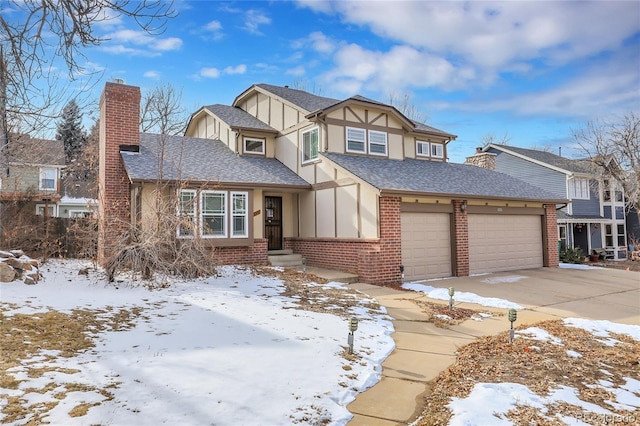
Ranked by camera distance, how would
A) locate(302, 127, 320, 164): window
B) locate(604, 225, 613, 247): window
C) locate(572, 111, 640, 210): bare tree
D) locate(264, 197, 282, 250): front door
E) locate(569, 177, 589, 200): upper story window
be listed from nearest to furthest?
locate(302, 127, 320, 164): window, locate(264, 197, 282, 250): front door, locate(572, 111, 640, 210): bare tree, locate(569, 177, 589, 200): upper story window, locate(604, 225, 613, 247): window

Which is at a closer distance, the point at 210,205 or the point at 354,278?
the point at 354,278

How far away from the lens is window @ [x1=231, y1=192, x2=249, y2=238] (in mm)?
13023

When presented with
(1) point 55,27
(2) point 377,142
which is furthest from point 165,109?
(1) point 55,27

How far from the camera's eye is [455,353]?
18.6 feet

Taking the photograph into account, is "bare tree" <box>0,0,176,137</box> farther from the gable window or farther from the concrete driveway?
the gable window

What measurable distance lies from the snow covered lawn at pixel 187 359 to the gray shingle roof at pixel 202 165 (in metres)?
4.76

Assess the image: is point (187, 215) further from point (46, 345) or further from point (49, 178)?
point (49, 178)

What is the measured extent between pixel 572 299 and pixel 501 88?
360 inches

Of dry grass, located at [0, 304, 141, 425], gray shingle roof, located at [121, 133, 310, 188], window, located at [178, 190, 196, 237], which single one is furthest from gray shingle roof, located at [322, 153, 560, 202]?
dry grass, located at [0, 304, 141, 425]

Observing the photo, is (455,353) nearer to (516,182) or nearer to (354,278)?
(354,278)

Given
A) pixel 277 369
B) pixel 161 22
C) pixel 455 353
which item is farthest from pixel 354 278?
pixel 161 22

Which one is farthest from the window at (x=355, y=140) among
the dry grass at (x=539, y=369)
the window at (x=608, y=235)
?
the window at (x=608, y=235)

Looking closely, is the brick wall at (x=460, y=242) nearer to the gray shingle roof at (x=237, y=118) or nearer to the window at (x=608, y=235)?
the gray shingle roof at (x=237, y=118)

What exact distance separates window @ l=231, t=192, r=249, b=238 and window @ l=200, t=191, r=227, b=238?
269mm
